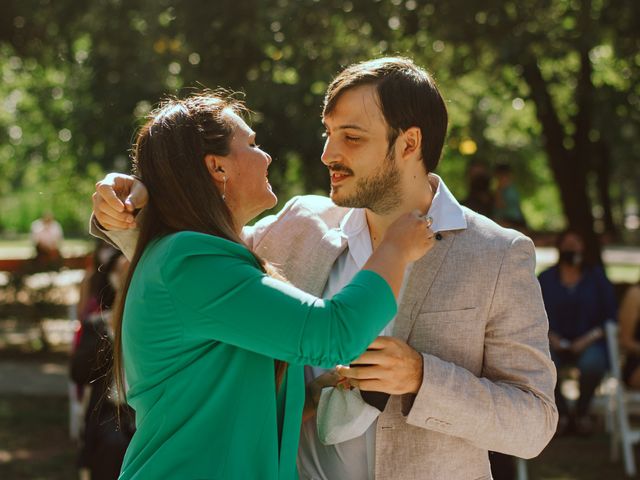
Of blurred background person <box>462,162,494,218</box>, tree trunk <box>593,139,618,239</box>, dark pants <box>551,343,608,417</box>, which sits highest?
blurred background person <box>462,162,494,218</box>

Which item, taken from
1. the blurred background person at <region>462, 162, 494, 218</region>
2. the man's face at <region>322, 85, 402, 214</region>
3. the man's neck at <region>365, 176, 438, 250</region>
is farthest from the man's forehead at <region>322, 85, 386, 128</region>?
the blurred background person at <region>462, 162, 494, 218</region>

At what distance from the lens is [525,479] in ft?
22.1

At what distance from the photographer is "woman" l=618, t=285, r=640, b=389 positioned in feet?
28.2

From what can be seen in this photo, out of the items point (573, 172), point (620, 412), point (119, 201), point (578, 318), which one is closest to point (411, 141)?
point (119, 201)

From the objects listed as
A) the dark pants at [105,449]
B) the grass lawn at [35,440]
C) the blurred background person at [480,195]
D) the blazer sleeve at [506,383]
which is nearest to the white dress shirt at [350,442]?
the blazer sleeve at [506,383]

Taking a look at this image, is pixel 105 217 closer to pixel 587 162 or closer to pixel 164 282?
pixel 164 282

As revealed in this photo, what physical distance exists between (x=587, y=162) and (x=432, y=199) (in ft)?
38.7

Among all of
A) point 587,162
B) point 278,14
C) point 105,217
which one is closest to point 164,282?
point 105,217

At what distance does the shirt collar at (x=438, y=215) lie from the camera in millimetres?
2729

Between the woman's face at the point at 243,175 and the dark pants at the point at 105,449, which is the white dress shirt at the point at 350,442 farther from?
the dark pants at the point at 105,449

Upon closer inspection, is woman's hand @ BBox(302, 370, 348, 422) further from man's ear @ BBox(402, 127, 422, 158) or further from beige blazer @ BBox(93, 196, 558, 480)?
man's ear @ BBox(402, 127, 422, 158)

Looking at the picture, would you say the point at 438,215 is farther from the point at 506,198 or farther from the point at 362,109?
the point at 506,198

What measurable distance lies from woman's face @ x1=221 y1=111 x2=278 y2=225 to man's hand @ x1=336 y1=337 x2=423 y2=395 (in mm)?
482

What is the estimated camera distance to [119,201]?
2451 millimetres
